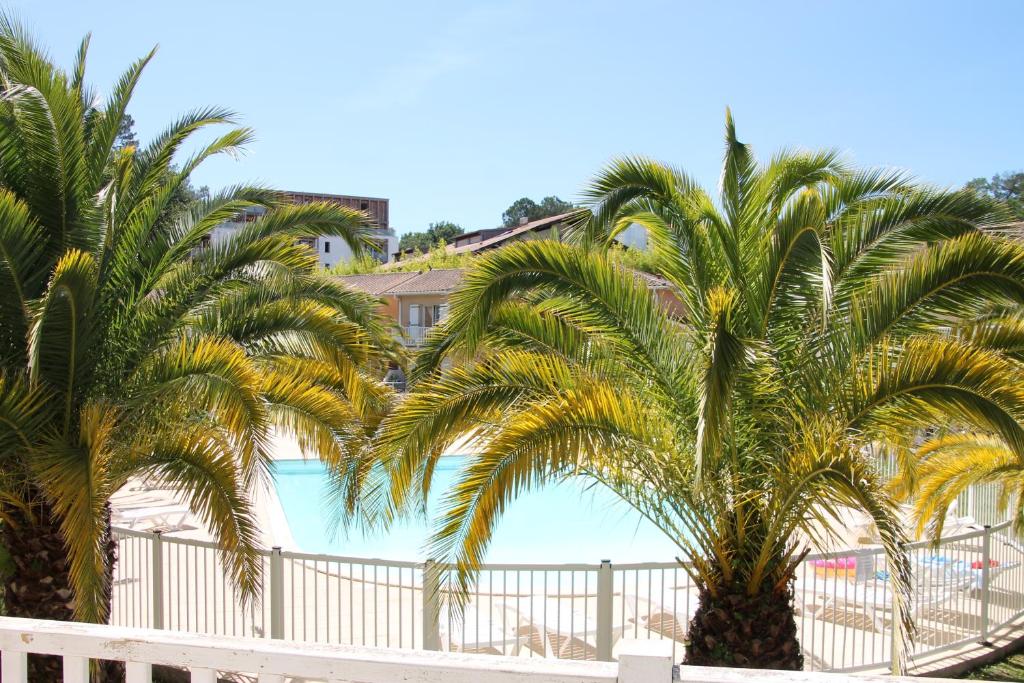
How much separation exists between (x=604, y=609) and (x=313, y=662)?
5467mm

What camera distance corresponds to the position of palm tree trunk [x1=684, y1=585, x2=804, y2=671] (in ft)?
20.3

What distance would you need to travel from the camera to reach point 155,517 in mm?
14211

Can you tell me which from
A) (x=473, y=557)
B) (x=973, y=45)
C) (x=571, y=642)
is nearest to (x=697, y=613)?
(x=571, y=642)

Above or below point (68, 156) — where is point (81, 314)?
below

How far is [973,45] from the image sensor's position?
43.4ft

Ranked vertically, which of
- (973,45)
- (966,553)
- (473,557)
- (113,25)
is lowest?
(966,553)

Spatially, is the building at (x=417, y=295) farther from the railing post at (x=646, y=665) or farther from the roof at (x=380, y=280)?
the railing post at (x=646, y=665)

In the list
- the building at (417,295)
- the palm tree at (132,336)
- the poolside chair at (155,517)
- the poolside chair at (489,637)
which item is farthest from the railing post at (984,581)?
the building at (417,295)

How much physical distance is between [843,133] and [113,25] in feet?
24.2

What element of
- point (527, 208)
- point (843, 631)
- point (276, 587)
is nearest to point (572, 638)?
point (276, 587)

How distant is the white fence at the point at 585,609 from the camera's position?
7.50 meters

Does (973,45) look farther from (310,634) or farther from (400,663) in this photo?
(400,663)

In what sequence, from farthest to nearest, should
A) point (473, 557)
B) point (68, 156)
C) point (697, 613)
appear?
1. point (68, 156)
2. point (697, 613)
3. point (473, 557)

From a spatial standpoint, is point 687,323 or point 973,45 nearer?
point 687,323
